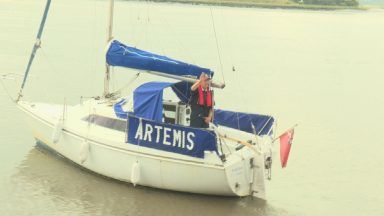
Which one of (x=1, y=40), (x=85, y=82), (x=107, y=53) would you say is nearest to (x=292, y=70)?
(x=85, y=82)

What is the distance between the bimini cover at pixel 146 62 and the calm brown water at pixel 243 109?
2.83 metres

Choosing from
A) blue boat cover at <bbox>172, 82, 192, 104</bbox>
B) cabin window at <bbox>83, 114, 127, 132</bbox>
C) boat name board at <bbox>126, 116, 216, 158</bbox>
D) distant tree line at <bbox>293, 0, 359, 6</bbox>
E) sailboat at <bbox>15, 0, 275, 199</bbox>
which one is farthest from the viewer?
distant tree line at <bbox>293, 0, 359, 6</bbox>

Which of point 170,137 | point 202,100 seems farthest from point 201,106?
point 170,137

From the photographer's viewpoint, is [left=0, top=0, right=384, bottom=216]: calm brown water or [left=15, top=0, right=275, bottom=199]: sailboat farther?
[left=0, top=0, right=384, bottom=216]: calm brown water

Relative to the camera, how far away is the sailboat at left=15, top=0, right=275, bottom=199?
1413 centimetres

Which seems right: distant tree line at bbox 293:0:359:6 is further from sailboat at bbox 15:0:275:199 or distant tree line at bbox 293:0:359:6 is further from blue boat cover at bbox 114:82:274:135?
sailboat at bbox 15:0:275:199

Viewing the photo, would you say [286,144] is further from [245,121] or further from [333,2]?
[333,2]

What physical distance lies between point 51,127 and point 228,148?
5119mm

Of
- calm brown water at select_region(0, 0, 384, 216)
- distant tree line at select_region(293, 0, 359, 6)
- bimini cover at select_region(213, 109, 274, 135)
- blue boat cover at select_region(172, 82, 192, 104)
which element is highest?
blue boat cover at select_region(172, 82, 192, 104)

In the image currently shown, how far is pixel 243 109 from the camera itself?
26.4 meters

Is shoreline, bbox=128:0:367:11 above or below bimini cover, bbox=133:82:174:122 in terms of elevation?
below

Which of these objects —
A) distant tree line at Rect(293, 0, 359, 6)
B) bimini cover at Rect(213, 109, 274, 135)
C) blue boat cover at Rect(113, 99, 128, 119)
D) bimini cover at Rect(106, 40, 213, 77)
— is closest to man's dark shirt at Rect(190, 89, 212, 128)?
bimini cover at Rect(106, 40, 213, 77)

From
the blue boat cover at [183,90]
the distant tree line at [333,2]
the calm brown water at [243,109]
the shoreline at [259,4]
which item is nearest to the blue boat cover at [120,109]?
the blue boat cover at [183,90]

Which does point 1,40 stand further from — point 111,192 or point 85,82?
point 111,192
